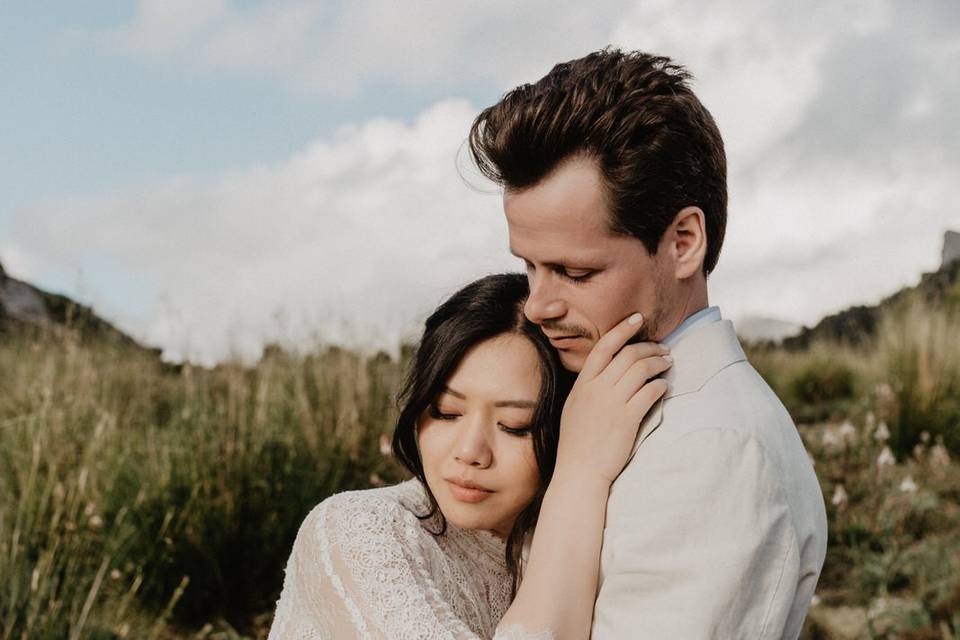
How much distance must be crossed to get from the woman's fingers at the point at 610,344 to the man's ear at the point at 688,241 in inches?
6.5

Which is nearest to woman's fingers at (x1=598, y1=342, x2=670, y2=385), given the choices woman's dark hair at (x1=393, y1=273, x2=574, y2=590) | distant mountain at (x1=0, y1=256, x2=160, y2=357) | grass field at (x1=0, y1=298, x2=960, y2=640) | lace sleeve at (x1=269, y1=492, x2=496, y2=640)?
woman's dark hair at (x1=393, y1=273, x2=574, y2=590)

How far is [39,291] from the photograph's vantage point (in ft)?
59.8

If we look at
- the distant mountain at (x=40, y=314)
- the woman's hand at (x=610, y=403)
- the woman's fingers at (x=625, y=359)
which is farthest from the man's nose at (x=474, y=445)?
the distant mountain at (x=40, y=314)

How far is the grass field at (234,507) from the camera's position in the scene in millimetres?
5258

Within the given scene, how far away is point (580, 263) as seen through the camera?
2252 mm

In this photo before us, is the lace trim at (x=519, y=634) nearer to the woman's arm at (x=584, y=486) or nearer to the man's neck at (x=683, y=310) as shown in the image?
the woman's arm at (x=584, y=486)

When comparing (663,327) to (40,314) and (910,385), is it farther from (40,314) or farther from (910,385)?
(40,314)

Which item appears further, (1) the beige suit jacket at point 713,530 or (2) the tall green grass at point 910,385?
(2) the tall green grass at point 910,385

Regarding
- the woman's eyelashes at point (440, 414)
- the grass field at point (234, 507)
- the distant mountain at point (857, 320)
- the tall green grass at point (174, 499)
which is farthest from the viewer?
the distant mountain at point (857, 320)

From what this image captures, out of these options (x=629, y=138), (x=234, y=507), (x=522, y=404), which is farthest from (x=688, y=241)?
(x=234, y=507)

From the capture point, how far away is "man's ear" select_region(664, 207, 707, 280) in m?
2.34

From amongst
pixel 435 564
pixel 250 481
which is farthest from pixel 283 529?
pixel 435 564

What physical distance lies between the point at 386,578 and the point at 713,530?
857mm

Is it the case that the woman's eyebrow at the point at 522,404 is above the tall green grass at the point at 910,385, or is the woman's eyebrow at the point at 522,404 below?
below
